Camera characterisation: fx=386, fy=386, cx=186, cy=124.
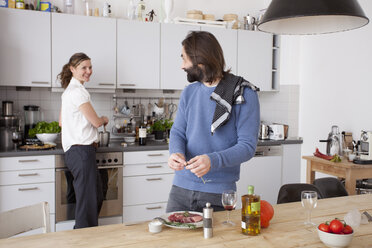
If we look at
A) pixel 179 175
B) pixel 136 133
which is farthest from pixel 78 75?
pixel 179 175

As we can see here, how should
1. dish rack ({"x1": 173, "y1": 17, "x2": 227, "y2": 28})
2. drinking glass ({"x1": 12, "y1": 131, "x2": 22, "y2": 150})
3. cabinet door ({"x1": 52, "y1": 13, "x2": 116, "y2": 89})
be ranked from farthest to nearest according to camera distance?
dish rack ({"x1": 173, "y1": 17, "x2": 227, "y2": 28}) → cabinet door ({"x1": 52, "y1": 13, "x2": 116, "y2": 89}) → drinking glass ({"x1": 12, "y1": 131, "x2": 22, "y2": 150})

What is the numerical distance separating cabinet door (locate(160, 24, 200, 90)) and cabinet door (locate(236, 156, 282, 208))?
1.19 metres

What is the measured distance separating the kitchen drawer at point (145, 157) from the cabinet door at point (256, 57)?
1.39 metres

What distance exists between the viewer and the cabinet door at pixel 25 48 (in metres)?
3.52

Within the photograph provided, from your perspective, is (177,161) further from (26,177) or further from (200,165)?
(26,177)

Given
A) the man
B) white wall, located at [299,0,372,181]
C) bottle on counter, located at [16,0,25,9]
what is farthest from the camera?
white wall, located at [299,0,372,181]

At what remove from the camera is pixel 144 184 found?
378 centimetres

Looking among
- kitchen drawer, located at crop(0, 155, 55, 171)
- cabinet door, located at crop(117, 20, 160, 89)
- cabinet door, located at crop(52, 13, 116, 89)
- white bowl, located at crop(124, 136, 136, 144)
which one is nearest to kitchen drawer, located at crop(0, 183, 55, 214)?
kitchen drawer, located at crop(0, 155, 55, 171)

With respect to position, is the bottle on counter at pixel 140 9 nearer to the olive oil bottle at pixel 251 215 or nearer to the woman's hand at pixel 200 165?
the woman's hand at pixel 200 165

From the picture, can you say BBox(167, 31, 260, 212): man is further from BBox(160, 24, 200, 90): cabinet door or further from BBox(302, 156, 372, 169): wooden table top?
BBox(160, 24, 200, 90): cabinet door

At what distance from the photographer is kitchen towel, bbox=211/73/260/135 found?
6.14 ft

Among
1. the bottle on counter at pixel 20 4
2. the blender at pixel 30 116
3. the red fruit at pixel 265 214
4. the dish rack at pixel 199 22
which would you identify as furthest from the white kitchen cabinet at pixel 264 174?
the bottle on counter at pixel 20 4

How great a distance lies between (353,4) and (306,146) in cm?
302

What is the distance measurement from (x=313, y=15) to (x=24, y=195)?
279 cm
